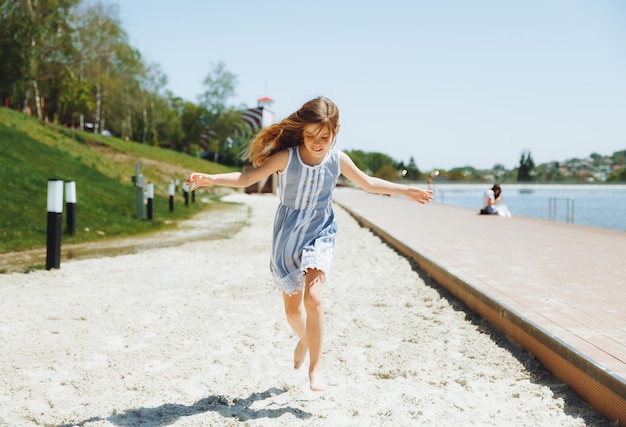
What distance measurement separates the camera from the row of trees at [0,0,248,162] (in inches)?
1380

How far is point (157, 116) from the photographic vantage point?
3007 inches

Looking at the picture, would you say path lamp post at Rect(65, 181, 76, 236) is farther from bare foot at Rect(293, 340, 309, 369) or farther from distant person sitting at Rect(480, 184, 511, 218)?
distant person sitting at Rect(480, 184, 511, 218)

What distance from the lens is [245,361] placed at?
4.36m

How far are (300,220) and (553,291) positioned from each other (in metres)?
3.12

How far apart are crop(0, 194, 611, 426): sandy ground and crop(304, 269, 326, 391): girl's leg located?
0.50 feet

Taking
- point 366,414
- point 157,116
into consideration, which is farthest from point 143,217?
point 157,116

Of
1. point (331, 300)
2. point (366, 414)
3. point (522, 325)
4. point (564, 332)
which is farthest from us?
point (331, 300)

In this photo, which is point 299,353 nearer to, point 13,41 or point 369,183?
point 369,183

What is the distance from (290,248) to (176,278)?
456 centimetres

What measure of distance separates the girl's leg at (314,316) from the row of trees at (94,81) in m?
13.0

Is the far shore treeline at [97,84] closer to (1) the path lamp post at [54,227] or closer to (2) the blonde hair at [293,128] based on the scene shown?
(2) the blonde hair at [293,128]

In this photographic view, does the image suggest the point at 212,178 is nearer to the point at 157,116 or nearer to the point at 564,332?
the point at 564,332

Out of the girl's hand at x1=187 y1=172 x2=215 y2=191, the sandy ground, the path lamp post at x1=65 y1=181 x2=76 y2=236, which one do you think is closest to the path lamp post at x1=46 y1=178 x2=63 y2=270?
the sandy ground

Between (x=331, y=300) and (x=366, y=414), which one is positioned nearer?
(x=366, y=414)
